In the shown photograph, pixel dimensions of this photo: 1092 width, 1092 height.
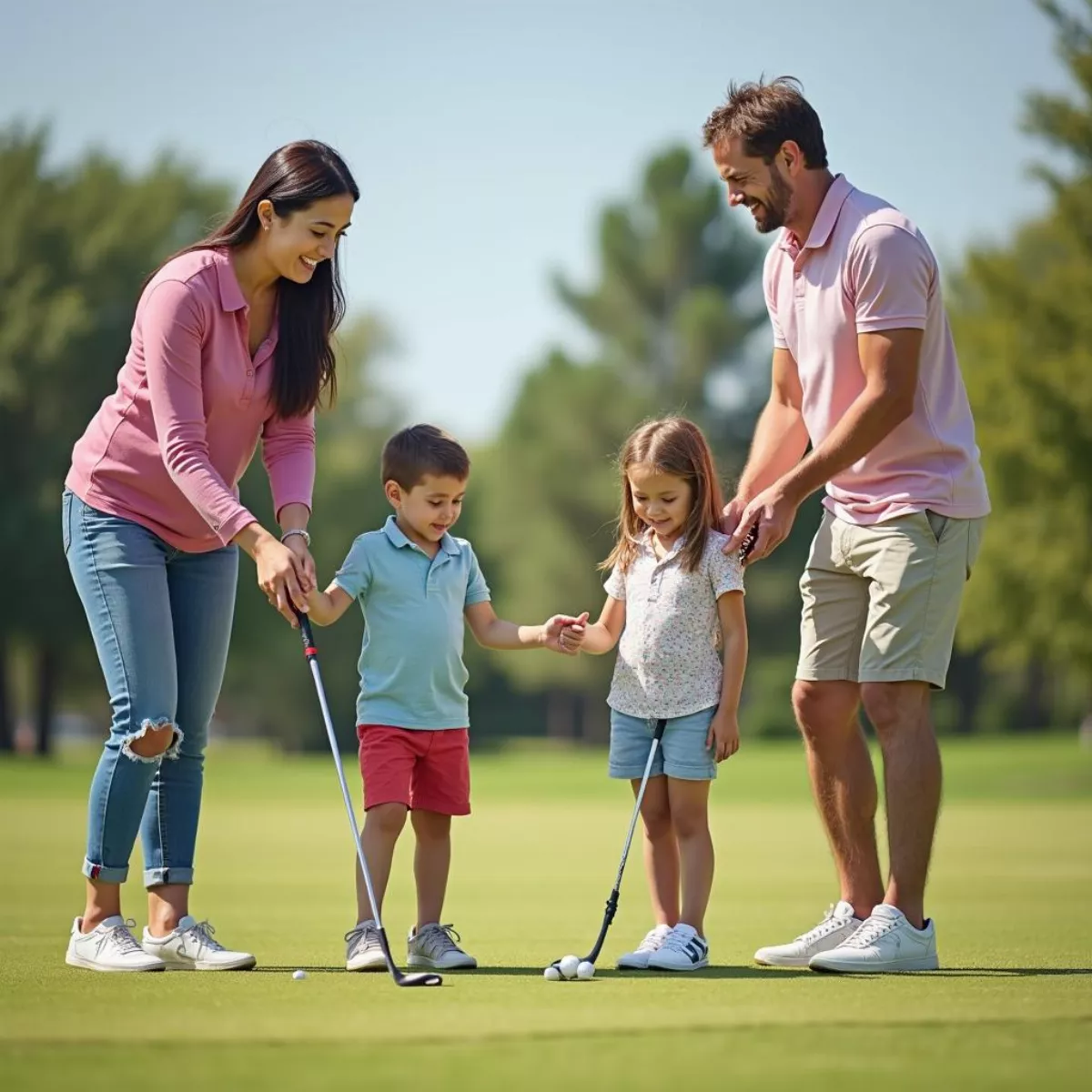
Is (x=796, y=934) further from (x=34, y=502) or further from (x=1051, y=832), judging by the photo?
(x=34, y=502)

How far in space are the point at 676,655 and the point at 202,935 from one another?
61.4 inches

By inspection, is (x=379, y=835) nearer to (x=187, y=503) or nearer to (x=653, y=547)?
(x=187, y=503)

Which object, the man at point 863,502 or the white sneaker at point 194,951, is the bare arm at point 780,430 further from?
the white sneaker at point 194,951

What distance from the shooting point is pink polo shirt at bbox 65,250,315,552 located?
192 inches

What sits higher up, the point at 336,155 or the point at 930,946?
the point at 336,155

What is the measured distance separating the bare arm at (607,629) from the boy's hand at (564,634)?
35mm

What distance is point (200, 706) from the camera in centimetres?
526

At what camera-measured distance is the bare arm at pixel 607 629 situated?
5469 mm

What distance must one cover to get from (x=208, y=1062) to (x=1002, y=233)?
133ft

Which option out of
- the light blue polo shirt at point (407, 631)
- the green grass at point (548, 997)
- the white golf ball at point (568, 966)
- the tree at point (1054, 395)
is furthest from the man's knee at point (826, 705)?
the tree at point (1054, 395)

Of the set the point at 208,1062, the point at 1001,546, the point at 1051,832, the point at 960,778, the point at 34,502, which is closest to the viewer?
the point at 208,1062

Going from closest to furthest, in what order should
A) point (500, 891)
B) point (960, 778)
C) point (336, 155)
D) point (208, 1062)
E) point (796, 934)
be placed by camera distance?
1. point (208, 1062)
2. point (336, 155)
3. point (796, 934)
4. point (500, 891)
5. point (960, 778)

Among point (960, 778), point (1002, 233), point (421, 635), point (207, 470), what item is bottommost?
point (960, 778)

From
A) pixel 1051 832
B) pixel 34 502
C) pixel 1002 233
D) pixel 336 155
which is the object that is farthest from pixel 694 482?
pixel 1002 233
